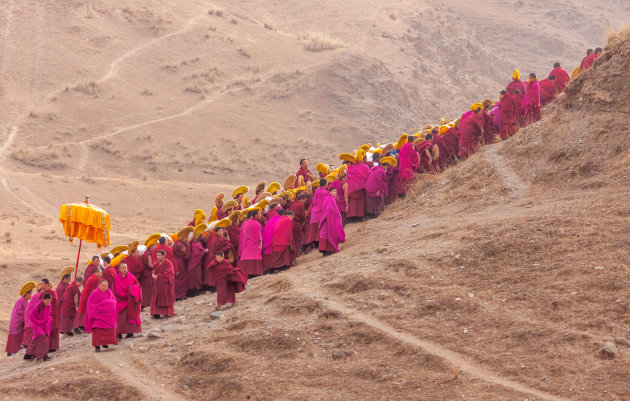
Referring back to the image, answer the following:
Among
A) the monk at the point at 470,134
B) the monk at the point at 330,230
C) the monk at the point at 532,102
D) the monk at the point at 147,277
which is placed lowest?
the monk at the point at 147,277

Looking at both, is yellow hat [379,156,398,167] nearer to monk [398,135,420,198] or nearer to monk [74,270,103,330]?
monk [398,135,420,198]

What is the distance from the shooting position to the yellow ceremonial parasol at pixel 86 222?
1591 centimetres

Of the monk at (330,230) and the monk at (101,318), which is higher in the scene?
the monk at (330,230)

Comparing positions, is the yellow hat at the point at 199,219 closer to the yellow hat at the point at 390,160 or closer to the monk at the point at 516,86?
the yellow hat at the point at 390,160

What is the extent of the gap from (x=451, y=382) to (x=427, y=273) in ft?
10.4

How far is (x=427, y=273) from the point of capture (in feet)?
42.0

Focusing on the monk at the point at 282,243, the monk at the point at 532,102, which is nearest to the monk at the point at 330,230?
the monk at the point at 282,243

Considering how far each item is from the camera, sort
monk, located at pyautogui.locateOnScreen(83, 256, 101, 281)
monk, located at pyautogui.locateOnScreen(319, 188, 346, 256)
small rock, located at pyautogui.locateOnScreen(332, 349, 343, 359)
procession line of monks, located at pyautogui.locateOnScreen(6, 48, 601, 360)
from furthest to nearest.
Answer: monk, located at pyautogui.locateOnScreen(319, 188, 346, 256), monk, located at pyautogui.locateOnScreen(83, 256, 101, 281), procession line of monks, located at pyautogui.locateOnScreen(6, 48, 601, 360), small rock, located at pyautogui.locateOnScreen(332, 349, 343, 359)

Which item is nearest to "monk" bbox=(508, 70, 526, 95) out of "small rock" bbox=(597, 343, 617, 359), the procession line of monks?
the procession line of monks

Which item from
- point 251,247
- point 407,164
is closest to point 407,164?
point 407,164

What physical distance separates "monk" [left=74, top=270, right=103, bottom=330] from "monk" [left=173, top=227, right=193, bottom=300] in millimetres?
1910

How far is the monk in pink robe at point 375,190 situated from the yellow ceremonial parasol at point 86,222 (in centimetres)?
527

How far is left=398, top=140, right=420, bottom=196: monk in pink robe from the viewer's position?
18084 millimetres

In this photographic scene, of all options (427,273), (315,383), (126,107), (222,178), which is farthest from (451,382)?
(126,107)
